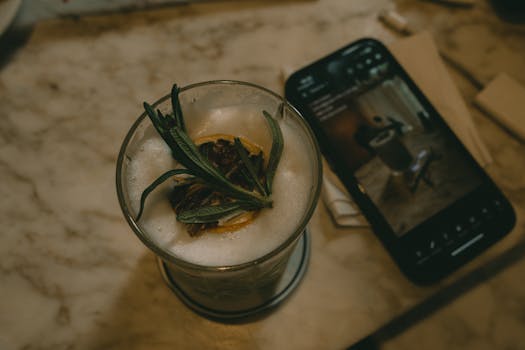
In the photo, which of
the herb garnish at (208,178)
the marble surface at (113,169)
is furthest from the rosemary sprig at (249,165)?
the marble surface at (113,169)

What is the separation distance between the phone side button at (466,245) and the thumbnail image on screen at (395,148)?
0.04 meters

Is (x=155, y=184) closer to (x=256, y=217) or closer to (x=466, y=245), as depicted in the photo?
(x=256, y=217)

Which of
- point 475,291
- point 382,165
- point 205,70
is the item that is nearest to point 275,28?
point 205,70

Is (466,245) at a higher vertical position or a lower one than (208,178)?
lower

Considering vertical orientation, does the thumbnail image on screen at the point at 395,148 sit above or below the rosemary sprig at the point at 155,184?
below

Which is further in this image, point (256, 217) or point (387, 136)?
point (387, 136)

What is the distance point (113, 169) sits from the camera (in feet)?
1.43

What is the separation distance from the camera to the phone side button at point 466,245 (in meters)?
0.41

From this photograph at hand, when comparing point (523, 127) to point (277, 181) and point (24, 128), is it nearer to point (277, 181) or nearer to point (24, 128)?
point (277, 181)

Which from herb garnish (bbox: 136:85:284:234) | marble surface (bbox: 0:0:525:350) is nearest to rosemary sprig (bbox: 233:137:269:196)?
herb garnish (bbox: 136:85:284:234)

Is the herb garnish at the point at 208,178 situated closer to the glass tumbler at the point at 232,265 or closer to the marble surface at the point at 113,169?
the glass tumbler at the point at 232,265

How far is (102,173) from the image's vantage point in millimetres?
436

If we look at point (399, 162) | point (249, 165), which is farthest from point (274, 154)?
point (399, 162)

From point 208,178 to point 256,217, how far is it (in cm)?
4
